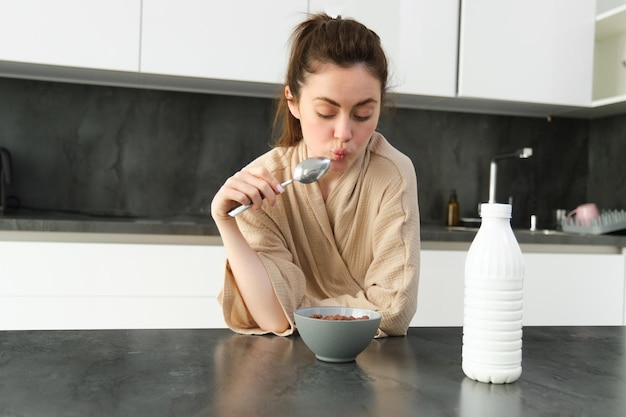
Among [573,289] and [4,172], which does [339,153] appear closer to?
[573,289]

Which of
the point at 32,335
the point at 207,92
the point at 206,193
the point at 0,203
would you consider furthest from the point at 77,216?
the point at 32,335

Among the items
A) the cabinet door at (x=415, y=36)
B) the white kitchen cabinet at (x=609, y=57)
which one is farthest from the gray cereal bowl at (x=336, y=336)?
the white kitchen cabinet at (x=609, y=57)

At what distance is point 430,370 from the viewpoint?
867 millimetres

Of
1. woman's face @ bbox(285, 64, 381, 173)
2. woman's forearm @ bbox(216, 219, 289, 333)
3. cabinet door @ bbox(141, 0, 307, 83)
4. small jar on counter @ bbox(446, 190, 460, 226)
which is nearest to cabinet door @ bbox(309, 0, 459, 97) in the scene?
cabinet door @ bbox(141, 0, 307, 83)

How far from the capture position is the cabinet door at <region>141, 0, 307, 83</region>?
7.90 ft

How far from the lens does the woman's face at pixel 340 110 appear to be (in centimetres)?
121

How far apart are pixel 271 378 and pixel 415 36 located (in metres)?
2.09

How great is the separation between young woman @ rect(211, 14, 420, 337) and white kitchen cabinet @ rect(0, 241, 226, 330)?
0.84 meters

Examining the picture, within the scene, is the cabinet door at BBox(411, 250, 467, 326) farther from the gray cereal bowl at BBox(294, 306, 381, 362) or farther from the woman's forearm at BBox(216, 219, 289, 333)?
the gray cereal bowl at BBox(294, 306, 381, 362)

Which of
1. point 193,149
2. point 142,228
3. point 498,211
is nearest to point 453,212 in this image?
point 193,149

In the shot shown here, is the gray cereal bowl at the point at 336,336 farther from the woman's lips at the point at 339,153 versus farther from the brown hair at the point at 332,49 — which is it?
the brown hair at the point at 332,49

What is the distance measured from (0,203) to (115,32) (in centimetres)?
84

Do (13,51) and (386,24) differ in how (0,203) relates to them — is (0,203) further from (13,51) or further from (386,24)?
(386,24)

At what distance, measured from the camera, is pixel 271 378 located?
0.80 metres
